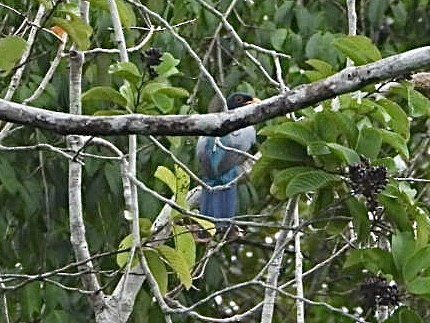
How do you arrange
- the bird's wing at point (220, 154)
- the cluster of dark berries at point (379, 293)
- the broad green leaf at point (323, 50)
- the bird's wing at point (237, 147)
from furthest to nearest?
1. the bird's wing at point (237, 147)
2. the bird's wing at point (220, 154)
3. the broad green leaf at point (323, 50)
4. the cluster of dark berries at point (379, 293)

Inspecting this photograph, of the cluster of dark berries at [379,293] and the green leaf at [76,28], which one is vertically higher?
the green leaf at [76,28]

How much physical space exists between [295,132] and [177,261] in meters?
0.56

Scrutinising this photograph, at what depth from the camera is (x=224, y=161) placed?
5.91 meters

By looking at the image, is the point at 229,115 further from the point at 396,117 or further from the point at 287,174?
the point at 396,117

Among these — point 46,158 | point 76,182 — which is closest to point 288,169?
point 76,182

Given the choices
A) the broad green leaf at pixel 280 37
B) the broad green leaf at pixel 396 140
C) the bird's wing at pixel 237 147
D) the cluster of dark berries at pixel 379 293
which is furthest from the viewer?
the bird's wing at pixel 237 147

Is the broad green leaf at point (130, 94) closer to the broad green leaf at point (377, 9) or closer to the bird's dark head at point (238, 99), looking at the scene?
the bird's dark head at point (238, 99)

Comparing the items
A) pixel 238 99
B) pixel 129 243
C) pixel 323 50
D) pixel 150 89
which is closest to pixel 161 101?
pixel 150 89

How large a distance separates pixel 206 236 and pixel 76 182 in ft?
2.61

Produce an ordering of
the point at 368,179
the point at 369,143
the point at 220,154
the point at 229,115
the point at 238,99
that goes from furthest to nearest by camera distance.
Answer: the point at 220,154
the point at 238,99
the point at 369,143
the point at 368,179
the point at 229,115

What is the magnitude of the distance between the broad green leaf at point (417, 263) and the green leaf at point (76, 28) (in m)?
1.15

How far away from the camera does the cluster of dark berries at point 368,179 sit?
2.97 meters

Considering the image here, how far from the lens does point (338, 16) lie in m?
6.21

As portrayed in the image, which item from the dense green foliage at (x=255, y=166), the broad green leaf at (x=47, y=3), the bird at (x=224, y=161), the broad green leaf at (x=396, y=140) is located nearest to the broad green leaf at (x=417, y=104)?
the dense green foliage at (x=255, y=166)
